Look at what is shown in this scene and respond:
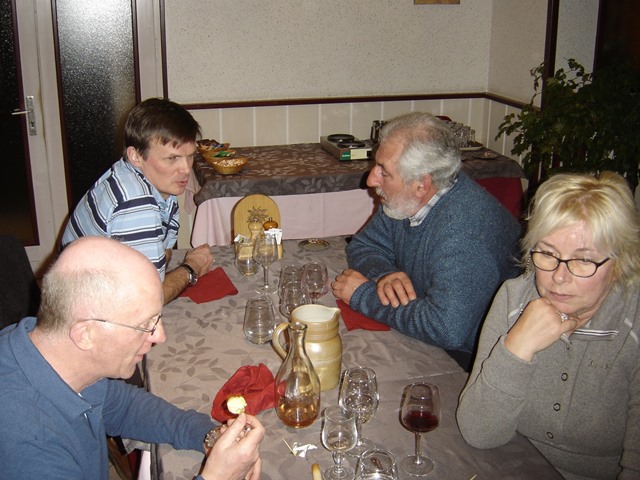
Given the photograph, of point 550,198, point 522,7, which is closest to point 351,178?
point 522,7

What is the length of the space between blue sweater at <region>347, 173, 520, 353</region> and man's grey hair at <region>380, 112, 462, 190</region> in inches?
2.3

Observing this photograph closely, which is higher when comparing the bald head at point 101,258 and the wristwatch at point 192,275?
the bald head at point 101,258

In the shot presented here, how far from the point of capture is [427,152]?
2.20 meters

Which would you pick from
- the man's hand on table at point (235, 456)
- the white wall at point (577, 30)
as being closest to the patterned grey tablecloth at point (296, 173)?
the white wall at point (577, 30)

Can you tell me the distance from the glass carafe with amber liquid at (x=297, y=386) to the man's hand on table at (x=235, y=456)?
0.19 m

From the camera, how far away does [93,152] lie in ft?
14.6

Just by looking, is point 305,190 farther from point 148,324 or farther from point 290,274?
point 148,324

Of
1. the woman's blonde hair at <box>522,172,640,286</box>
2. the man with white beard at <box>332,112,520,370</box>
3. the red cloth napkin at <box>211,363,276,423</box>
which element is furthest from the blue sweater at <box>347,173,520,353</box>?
the red cloth napkin at <box>211,363,276,423</box>

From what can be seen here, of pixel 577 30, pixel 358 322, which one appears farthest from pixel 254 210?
pixel 577 30

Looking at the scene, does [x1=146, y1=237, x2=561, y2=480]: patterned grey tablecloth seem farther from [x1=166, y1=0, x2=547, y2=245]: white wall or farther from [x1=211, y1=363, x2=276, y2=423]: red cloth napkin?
[x1=166, y1=0, x2=547, y2=245]: white wall

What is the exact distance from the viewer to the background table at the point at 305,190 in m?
→ 3.71

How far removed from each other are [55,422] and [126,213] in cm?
98

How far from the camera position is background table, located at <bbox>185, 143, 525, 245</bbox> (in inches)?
146

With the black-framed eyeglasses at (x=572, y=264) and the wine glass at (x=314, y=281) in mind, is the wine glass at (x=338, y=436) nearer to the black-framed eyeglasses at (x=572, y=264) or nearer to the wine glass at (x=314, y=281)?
the black-framed eyeglasses at (x=572, y=264)
